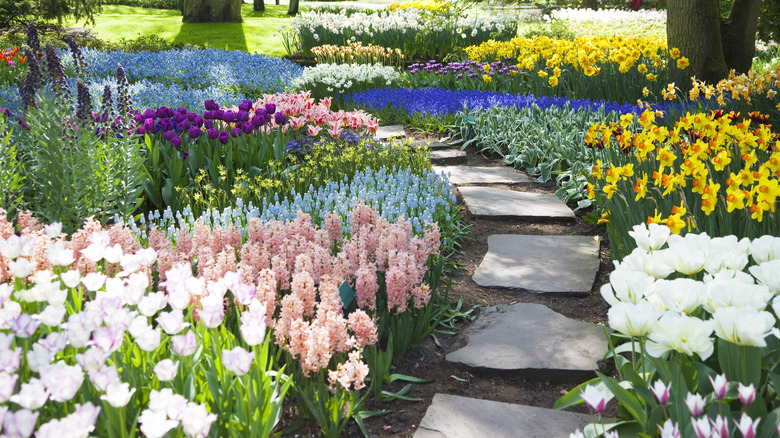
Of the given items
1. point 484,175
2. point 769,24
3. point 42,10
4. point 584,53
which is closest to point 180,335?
point 484,175

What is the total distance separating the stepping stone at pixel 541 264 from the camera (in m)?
3.46

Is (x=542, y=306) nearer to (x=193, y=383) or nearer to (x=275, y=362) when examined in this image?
(x=275, y=362)

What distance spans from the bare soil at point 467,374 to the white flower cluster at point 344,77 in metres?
4.67

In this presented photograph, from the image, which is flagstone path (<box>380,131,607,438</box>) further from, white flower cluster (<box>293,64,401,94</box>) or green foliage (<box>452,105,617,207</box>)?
white flower cluster (<box>293,64,401,94</box>)

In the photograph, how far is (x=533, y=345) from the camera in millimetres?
2781

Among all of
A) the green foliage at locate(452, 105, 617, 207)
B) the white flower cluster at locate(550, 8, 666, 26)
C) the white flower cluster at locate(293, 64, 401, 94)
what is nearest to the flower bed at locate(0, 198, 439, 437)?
the green foliage at locate(452, 105, 617, 207)

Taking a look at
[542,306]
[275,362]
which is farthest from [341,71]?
[275,362]

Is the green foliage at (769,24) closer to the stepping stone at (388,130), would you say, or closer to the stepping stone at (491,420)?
the stepping stone at (388,130)

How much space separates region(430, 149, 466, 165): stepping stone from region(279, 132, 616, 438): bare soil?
1.87m

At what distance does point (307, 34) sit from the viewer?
1273cm

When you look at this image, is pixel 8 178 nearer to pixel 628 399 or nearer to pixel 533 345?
pixel 533 345

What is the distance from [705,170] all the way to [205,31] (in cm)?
1770

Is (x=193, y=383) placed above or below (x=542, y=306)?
above

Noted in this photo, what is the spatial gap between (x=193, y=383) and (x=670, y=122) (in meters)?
4.61
